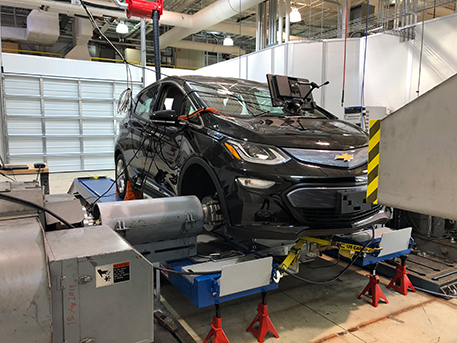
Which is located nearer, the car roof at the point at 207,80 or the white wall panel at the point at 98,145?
the car roof at the point at 207,80

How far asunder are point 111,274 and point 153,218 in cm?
92

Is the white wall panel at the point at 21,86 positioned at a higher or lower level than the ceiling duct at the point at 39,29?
lower

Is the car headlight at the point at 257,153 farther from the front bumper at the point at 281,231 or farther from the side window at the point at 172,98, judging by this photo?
the side window at the point at 172,98

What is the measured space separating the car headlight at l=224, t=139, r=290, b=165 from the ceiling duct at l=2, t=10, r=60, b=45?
1322 centimetres

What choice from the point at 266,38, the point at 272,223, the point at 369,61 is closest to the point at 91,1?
the point at 266,38

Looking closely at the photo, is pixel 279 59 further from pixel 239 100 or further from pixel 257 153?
pixel 257 153

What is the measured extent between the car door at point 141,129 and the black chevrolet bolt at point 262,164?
0.42 meters

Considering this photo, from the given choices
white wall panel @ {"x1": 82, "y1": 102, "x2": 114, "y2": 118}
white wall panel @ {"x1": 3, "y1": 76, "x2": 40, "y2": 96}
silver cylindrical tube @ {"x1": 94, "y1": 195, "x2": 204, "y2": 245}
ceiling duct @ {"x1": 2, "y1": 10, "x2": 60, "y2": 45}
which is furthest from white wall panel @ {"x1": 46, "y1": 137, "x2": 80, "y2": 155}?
silver cylindrical tube @ {"x1": 94, "y1": 195, "x2": 204, "y2": 245}

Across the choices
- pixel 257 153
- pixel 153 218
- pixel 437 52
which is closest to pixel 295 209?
pixel 257 153

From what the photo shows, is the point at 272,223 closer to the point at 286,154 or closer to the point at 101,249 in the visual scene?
the point at 286,154

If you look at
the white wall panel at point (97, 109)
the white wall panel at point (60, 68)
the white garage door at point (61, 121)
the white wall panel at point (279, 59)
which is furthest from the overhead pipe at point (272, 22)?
the white wall panel at point (97, 109)

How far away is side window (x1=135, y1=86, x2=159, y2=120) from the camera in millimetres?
3869

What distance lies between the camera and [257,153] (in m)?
2.33

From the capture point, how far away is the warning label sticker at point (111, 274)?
1463 mm
